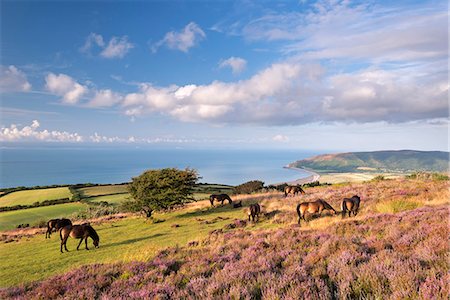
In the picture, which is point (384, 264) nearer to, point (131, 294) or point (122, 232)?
point (131, 294)

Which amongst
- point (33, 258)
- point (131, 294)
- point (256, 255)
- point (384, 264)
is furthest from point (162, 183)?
point (384, 264)

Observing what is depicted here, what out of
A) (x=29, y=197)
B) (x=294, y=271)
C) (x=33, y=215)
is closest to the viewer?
(x=294, y=271)

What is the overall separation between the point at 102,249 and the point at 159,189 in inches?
441

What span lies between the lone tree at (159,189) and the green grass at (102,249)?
81.2 inches

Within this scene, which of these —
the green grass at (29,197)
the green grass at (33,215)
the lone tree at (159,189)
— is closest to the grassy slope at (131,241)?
the lone tree at (159,189)

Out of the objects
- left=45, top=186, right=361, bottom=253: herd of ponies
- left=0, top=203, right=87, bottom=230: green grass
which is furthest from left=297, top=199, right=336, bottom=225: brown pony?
left=0, top=203, right=87, bottom=230: green grass

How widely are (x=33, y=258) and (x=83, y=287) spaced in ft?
29.9

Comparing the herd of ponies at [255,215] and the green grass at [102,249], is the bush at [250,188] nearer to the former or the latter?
the green grass at [102,249]

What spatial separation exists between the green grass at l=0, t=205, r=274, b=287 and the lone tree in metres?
2.06

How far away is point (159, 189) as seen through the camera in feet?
87.7

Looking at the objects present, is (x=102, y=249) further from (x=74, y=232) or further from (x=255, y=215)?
(x=255, y=215)

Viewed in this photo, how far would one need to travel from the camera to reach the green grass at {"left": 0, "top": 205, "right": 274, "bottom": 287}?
1194 cm

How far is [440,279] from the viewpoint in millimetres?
5367

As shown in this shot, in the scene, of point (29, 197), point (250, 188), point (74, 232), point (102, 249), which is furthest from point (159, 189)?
point (29, 197)
